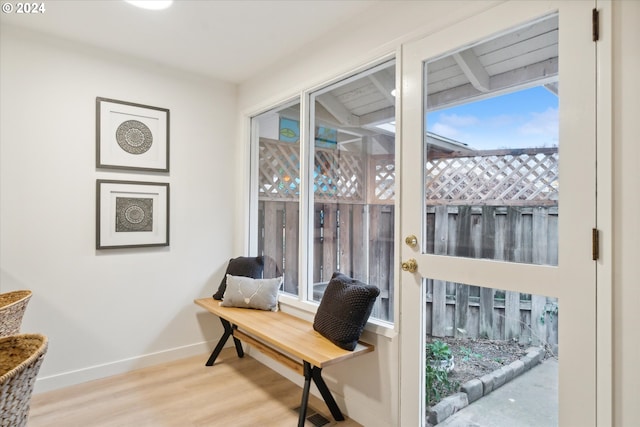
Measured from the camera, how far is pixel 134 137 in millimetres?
2826

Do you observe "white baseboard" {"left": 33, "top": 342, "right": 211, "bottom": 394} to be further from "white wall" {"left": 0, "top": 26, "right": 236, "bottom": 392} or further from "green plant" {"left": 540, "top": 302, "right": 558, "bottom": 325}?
"green plant" {"left": 540, "top": 302, "right": 558, "bottom": 325}

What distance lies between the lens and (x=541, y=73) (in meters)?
1.45

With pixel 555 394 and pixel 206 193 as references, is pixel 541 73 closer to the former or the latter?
pixel 555 394

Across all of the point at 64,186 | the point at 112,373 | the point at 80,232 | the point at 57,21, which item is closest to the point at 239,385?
the point at 112,373

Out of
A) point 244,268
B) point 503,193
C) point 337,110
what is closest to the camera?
point 503,193

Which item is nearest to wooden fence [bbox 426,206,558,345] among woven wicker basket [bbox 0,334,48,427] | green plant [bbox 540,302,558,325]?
green plant [bbox 540,302,558,325]

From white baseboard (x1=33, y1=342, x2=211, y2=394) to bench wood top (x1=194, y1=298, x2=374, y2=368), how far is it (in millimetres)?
485

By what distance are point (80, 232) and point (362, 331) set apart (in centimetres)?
213

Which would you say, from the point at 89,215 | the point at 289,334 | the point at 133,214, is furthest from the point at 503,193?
the point at 89,215

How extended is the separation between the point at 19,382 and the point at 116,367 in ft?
6.70

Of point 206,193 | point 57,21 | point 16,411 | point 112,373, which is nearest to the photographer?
point 16,411

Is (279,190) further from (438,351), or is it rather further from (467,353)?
(467,353)

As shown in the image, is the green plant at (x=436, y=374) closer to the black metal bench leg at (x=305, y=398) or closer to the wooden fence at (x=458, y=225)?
the wooden fence at (x=458, y=225)

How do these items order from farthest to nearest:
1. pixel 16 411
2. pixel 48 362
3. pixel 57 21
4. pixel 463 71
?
pixel 48 362 < pixel 57 21 < pixel 463 71 < pixel 16 411
